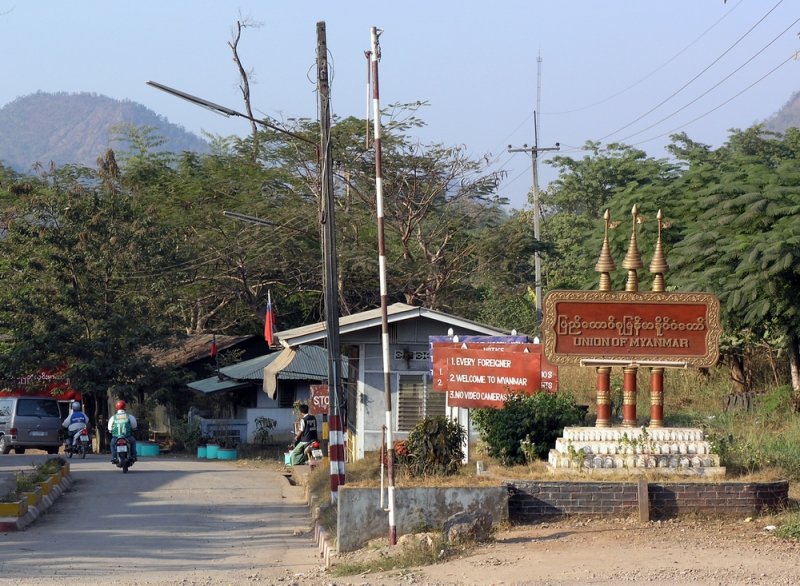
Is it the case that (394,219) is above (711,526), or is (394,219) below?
above

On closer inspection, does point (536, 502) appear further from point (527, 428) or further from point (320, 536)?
point (320, 536)

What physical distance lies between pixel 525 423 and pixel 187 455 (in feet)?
74.0

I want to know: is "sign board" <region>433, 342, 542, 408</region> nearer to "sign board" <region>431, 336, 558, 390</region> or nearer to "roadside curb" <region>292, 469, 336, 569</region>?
"sign board" <region>431, 336, 558, 390</region>

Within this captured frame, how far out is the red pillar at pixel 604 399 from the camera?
13.5 meters

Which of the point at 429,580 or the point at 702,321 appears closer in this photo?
the point at 429,580

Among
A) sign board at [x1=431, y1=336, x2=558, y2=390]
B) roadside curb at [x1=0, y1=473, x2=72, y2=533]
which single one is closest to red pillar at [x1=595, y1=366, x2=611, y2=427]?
sign board at [x1=431, y1=336, x2=558, y2=390]

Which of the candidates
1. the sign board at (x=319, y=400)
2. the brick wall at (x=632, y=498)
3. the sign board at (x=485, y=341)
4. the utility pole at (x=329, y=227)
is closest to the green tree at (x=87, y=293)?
the sign board at (x=319, y=400)

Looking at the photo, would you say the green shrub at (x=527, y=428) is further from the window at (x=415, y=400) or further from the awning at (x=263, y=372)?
the awning at (x=263, y=372)

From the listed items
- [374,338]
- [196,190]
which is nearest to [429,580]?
[374,338]

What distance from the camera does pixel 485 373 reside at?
15.8 m

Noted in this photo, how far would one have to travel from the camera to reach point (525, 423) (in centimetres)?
1426

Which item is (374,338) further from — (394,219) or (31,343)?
(31,343)

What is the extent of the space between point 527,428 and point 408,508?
2.77 metres

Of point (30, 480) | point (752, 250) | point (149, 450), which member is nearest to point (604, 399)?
point (752, 250)
